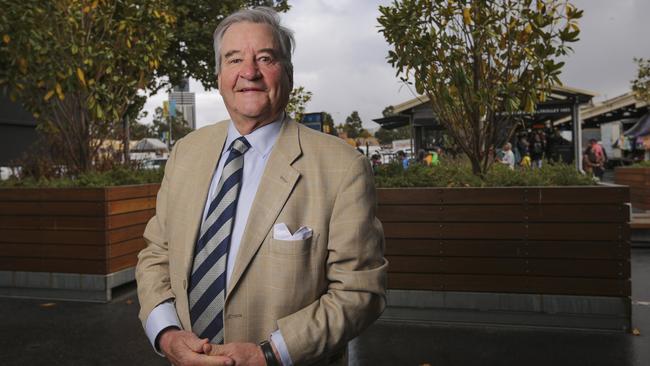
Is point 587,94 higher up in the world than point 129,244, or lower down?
higher up

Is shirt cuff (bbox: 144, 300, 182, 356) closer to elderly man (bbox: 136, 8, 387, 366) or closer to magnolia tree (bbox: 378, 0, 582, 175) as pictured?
elderly man (bbox: 136, 8, 387, 366)

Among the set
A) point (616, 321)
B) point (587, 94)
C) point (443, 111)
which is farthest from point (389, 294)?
point (587, 94)

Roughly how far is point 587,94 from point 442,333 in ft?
51.4

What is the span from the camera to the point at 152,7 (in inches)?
298

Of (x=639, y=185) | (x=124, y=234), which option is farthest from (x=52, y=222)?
(x=639, y=185)

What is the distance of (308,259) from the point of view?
1.70 m

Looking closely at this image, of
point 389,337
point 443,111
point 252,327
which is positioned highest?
point 443,111

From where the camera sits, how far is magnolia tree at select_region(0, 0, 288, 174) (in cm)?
657

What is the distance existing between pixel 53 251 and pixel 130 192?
1030 mm

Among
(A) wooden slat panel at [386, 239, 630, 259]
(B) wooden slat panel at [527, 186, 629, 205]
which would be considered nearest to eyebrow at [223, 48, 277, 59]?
(A) wooden slat panel at [386, 239, 630, 259]

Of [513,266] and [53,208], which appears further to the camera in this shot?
[53,208]

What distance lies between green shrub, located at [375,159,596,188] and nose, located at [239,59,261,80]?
359cm

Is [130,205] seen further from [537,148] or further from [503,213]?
[537,148]

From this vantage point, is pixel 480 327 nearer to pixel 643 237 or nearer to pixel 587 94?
pixel 643 237
